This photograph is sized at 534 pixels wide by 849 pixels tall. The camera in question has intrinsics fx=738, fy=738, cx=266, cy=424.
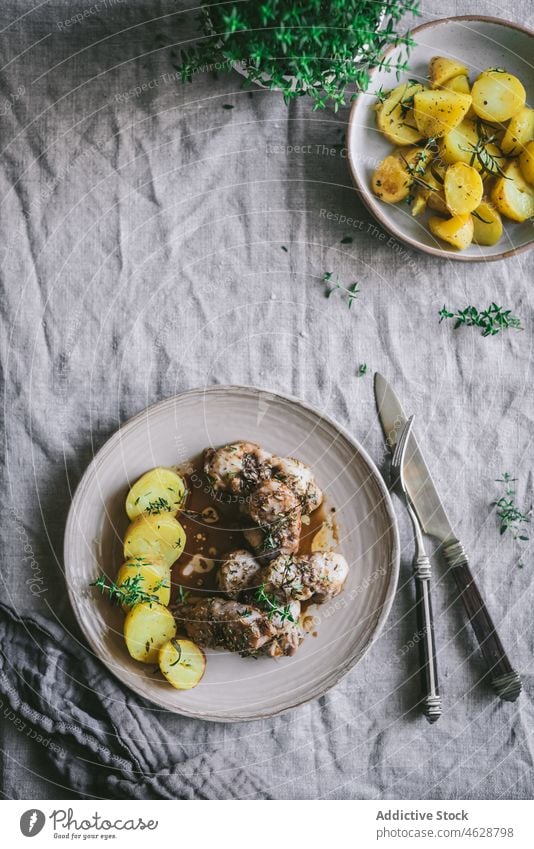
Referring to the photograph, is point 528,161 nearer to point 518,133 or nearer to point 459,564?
point 518,133

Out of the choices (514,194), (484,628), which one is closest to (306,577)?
(484,628)

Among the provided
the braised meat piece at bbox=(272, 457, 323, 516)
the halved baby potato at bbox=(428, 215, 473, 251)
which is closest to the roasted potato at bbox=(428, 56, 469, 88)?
the halved baby potato at bbox=(428, 215, 473, 251)

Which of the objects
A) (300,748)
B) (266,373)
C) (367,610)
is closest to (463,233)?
(266,373)

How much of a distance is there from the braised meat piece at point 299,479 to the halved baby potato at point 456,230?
0.47m

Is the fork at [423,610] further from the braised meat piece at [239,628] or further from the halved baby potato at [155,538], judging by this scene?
the halved baby potato at [155,538]

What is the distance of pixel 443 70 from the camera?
1.30 meters

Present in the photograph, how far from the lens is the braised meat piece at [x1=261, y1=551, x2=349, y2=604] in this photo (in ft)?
3.92

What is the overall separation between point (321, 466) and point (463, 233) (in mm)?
473

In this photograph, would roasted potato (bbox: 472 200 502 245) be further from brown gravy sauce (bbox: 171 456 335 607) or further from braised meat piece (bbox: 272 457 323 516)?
brown gravy sauce (bbox: 171 456 335 607)

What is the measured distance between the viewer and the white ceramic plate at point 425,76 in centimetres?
128

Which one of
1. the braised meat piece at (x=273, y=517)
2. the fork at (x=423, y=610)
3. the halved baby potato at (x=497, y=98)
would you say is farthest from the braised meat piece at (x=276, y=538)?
the halved baby potato at (x=497, y=98)

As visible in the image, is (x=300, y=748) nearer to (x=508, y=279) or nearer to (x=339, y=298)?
(x=339, y=298)

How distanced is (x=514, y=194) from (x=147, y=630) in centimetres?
97
